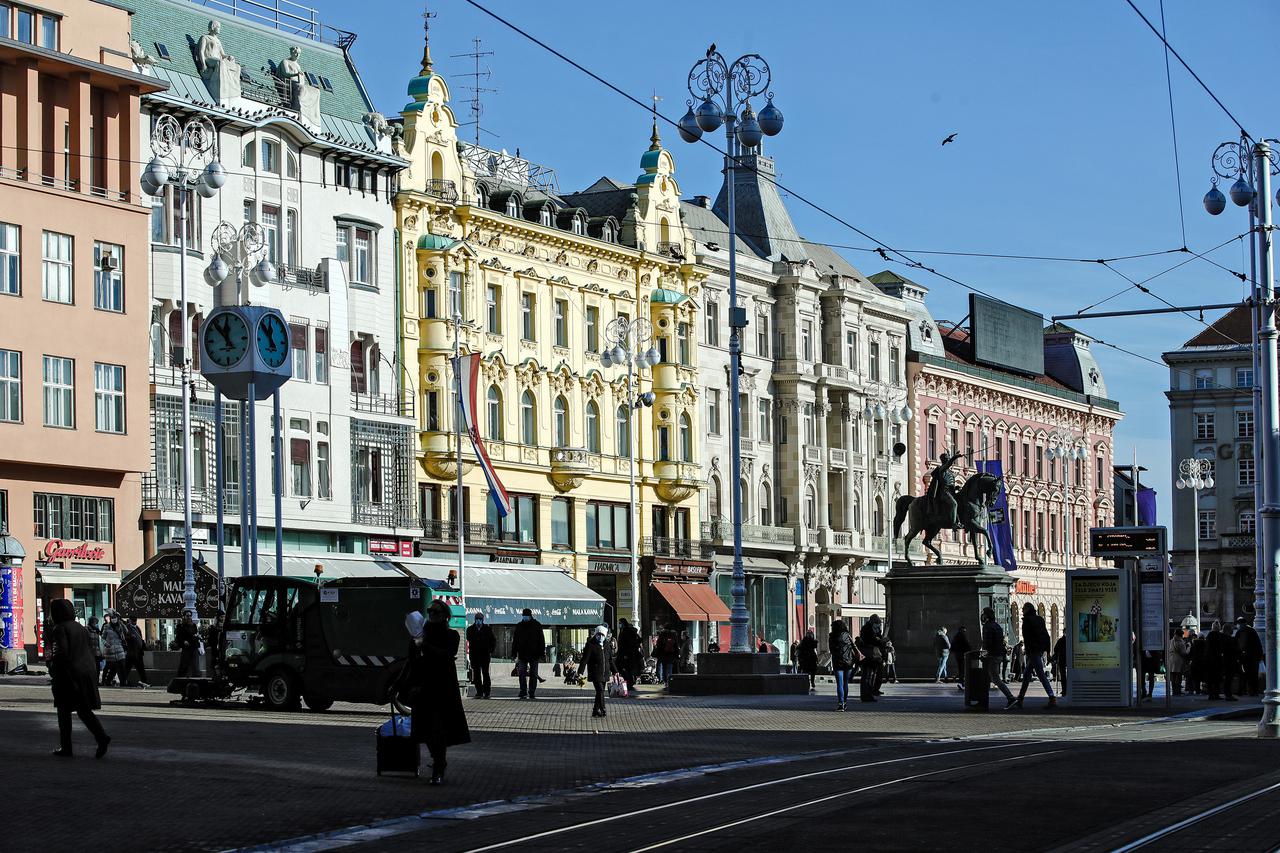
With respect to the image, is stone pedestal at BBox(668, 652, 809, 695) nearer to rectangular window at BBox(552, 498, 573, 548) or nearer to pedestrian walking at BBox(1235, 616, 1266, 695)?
pedestrian walking at BBox(1235, 616, 1266, 695)

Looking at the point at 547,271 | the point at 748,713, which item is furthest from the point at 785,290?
the point at 748,713

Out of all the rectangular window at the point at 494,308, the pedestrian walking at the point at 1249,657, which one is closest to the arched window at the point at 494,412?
the rectangular window at the point at 494,308

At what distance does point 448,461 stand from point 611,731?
38.3 meters

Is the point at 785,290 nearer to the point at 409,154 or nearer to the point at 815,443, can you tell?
the point at 815,443

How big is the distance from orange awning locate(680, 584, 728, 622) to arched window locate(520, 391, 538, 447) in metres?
9.50

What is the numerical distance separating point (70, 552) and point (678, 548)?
98.5 ft

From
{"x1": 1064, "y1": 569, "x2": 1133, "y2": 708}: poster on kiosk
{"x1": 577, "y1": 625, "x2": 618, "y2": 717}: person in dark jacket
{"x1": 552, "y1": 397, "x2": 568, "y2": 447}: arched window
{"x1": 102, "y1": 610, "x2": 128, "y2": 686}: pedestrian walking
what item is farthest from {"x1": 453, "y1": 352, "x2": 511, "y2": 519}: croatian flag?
{"x1": 1064, "y1": 569, "x2": 1133, "y2": 708}: poster on kiosk

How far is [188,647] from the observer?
42.4 meters

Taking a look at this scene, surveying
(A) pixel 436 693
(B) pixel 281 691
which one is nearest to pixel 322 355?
(B) pixel 281 691

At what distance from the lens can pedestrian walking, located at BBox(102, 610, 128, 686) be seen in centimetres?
4339

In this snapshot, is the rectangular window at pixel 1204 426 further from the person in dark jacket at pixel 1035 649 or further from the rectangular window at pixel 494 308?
the person in dark jacket at pixel 1035 649

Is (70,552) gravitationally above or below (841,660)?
above

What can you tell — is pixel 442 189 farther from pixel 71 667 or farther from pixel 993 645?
pixel 71 667

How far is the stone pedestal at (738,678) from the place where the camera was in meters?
42.9
